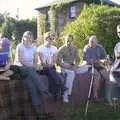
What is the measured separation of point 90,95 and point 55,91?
1.04 metres

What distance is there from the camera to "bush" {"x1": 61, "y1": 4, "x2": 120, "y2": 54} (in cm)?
2297

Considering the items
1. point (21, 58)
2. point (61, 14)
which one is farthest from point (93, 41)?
point (61, 14)

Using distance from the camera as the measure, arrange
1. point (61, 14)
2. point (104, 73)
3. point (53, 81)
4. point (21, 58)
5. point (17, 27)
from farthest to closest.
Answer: point (17, 27)
point (61, 14)
point (104, 73)
point (21, 58)
point (53, 81)

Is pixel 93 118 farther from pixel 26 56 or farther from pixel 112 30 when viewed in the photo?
pixel 112 30

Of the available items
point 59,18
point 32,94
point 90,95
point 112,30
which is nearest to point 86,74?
point 90,95

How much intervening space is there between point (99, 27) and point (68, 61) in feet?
46.9

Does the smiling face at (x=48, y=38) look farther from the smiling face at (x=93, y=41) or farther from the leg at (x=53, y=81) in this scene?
the smiling face at (x=93, y=41)

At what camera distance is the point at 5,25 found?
53.1 meters

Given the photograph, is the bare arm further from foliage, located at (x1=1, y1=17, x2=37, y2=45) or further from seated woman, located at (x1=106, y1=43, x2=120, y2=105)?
foliage, located at (x1=1, y1=17, x2=37, y2=45)

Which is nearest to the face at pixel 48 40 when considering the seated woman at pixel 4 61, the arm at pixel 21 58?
the arm at pixel 21 58

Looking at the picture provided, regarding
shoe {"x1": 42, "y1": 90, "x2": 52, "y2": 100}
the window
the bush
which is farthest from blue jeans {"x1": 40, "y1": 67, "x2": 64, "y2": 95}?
the window

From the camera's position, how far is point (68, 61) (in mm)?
9570

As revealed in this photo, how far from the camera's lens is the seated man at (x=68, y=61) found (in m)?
9.07

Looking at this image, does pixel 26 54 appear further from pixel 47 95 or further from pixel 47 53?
pixel 47 95
